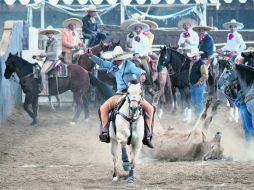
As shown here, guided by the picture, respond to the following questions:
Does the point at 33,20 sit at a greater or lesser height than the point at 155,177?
greater

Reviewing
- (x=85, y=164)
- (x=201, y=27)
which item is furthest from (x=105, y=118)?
(x=201, y=27)

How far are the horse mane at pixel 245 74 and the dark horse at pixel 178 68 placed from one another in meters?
6.28

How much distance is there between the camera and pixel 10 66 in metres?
19.3

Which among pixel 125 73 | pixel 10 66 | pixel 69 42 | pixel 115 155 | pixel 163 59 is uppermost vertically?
pixel 125 73

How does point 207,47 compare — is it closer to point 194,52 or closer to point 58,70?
point 194,52

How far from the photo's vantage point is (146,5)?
83.5 feet

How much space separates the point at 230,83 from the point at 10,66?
749 centimetres

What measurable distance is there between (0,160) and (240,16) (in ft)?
48.5

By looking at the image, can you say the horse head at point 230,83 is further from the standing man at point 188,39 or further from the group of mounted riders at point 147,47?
the standing man at point 188,39

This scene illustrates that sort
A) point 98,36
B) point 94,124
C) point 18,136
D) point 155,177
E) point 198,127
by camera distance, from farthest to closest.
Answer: point 98,36, point 94,124, point 18,136, point 198,127, point 155,177

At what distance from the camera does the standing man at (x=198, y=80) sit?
19000 mm

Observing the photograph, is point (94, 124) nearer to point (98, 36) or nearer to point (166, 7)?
point (98, 36)

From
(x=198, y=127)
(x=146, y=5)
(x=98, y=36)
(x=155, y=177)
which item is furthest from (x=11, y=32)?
(x=155, y=177)

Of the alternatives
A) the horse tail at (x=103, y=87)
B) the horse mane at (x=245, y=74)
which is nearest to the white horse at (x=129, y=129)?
the horse mane at (x=245, y=74)
